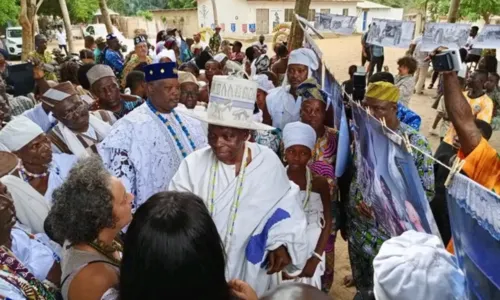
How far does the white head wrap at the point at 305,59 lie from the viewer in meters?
4.40

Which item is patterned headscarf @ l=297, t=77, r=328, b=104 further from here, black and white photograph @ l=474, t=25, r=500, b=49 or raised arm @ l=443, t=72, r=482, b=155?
black and white photograph @ l=474, t=25, r=500, b=49

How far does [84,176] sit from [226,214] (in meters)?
0.77

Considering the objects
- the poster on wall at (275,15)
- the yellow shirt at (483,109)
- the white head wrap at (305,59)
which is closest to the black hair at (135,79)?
the white head wrap at (305,59)

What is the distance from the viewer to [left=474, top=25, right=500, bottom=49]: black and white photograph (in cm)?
566

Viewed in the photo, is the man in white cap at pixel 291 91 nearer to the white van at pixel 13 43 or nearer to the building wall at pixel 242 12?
the white van at pixel 13 43

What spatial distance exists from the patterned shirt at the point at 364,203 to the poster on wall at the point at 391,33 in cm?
234

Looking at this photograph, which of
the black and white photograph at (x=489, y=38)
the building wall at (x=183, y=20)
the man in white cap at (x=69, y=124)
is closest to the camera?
the man in white cap at (x=69, y=124)

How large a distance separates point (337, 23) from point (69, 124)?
4.77 metres

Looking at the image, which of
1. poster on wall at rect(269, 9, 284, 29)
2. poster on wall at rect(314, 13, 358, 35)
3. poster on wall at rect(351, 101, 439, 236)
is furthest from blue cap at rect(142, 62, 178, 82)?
poster on wall at rect(269, 9, 284, 29)

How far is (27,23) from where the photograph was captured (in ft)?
38.7

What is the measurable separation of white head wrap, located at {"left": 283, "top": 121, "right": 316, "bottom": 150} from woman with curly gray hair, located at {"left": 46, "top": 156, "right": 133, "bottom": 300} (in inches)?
58.0

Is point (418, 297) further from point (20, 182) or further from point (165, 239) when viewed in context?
point (20, 182)

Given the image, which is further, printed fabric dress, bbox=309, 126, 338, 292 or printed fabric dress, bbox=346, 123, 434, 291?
printed fabric dress, bbox=309, 126, 338, 292

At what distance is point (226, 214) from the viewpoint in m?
2.11
